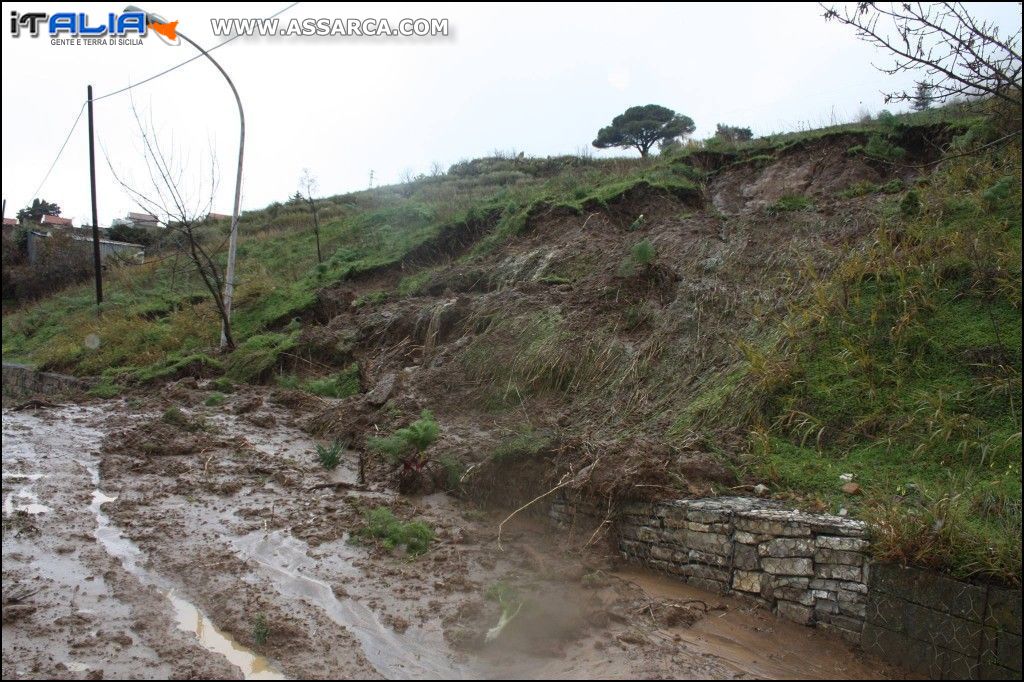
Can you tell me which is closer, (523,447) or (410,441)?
(523,447)

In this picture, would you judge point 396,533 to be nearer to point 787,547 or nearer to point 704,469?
point 704,469

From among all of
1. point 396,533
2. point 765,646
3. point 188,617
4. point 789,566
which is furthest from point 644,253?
point 188,617

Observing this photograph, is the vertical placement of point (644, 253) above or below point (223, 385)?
above

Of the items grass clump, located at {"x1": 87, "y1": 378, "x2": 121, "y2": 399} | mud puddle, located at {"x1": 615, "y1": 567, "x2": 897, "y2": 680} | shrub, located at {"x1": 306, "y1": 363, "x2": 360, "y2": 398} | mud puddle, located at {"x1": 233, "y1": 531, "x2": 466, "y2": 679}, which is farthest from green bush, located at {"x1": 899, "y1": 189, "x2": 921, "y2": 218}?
grass clump, located at {"x1": 87, "y1": 378, "x2": 121, "y2": 399}

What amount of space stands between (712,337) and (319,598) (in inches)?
199

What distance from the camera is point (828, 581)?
189 inches

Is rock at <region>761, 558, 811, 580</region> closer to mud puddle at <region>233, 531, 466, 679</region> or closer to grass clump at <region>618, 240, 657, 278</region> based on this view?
mud puddle at <region>233, 531, 466, 679</region>

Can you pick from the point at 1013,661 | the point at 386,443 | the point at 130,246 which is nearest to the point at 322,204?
the point at 130,246

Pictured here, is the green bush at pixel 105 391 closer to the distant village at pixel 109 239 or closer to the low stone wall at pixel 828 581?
the low stone wall at pixel 828 581

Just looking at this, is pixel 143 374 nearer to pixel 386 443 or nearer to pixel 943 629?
pixel 386 443

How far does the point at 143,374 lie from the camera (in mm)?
13391

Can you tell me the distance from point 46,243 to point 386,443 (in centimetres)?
2905

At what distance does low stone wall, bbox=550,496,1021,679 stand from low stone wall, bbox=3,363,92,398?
Result: 1239 centimetres

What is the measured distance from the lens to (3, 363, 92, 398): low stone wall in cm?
1488
